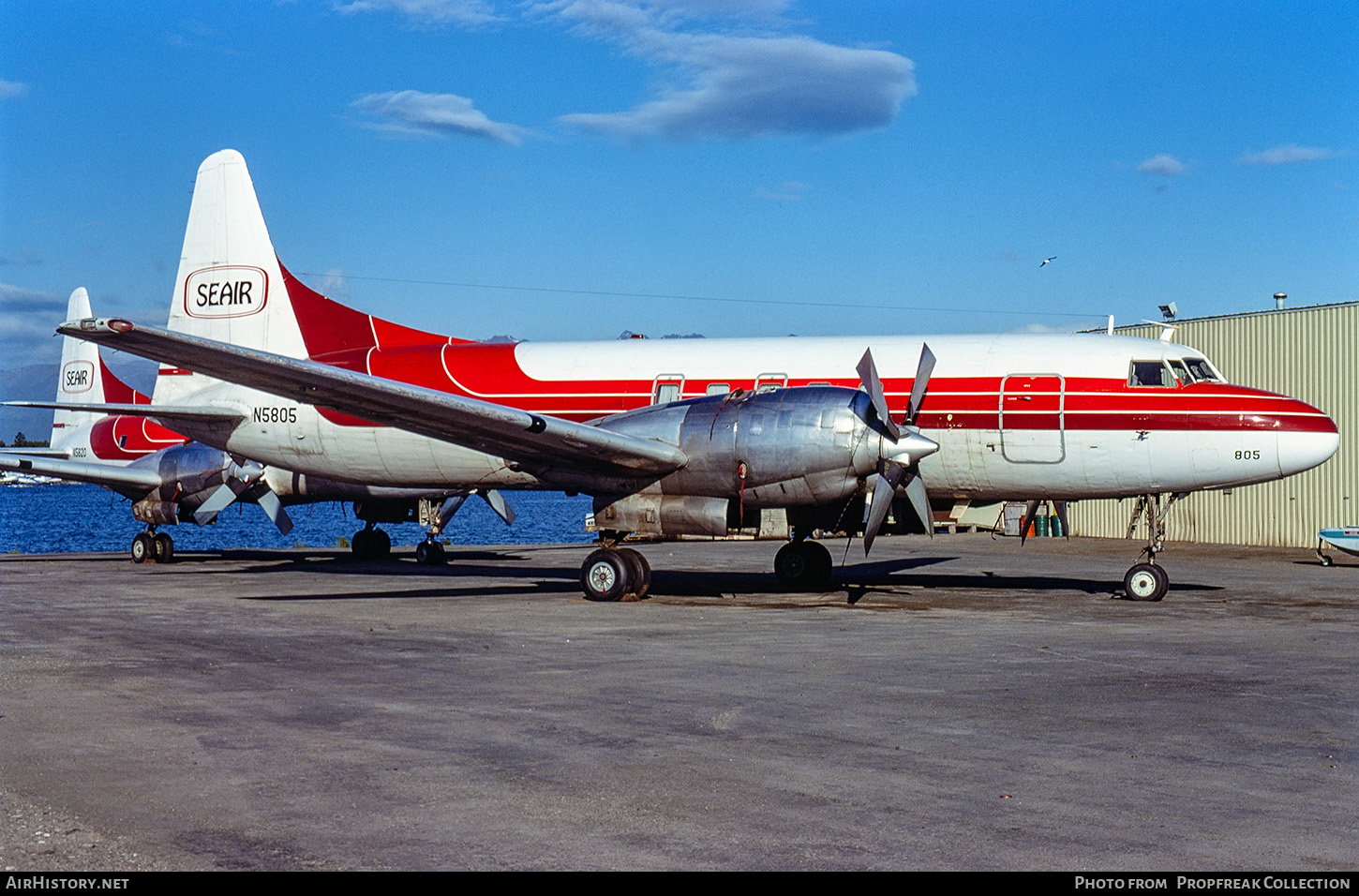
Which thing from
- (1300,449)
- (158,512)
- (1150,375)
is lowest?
(158,512)

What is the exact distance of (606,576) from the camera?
1861 cm

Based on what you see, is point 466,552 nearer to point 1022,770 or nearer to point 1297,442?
point 1297,442

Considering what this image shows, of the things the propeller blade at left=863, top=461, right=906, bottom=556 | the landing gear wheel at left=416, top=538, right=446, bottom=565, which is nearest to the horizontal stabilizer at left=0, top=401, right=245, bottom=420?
the landing gear wheel at left=416, top=538, right=446, bottom=565

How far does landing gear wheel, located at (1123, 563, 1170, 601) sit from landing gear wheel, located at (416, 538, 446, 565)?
51.5 ft

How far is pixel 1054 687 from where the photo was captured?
10734mm

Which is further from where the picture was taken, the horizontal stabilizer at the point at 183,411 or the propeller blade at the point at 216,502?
the propeller blade at the point at 216,502

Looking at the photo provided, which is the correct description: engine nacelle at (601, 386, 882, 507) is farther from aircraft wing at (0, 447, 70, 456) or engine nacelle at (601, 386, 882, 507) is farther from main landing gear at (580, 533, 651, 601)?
aircraft wing at (0, 447, 70, 456)

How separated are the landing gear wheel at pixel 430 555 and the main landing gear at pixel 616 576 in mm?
10680

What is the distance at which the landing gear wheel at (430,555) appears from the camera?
28.6 m

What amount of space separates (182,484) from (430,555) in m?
6.62

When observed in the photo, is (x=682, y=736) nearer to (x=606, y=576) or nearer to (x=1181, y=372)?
(x=606, y=576)

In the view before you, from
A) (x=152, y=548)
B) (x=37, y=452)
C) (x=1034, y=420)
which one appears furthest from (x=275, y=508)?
(x=1034, y=420)

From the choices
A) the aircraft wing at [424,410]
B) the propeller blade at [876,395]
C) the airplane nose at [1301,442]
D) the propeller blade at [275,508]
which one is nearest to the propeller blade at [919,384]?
the propeller blade at [876,395]

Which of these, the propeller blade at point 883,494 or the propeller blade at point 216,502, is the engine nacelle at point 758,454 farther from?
the propeller blade at point 216,502
